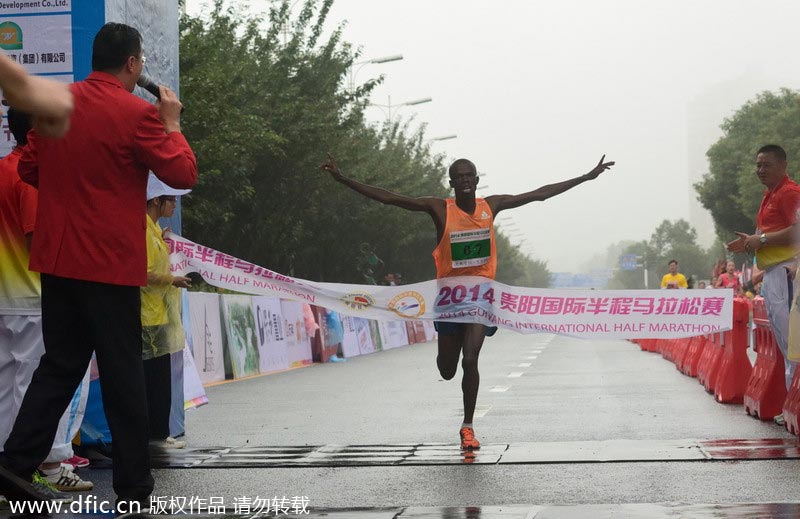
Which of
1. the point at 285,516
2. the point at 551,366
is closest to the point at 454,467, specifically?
the point at 285,516

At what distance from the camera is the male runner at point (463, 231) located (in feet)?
31.1

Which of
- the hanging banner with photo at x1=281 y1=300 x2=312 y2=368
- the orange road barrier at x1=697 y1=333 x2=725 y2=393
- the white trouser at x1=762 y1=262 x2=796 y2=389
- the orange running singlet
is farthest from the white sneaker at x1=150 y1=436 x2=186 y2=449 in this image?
the hanging banner with photo at x1=281 y1=300 x2=312 y2=368

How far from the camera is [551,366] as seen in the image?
2231cm

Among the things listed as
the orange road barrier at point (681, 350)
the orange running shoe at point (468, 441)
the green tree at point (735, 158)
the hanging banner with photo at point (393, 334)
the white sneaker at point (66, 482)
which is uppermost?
the green tree at point (735, 158)

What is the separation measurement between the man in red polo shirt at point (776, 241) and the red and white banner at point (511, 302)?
0.50m

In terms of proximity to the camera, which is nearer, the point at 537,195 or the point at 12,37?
the point at 12,37

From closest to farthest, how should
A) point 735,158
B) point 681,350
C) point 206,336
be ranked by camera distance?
point 206,336, point 681,350, point 735,158

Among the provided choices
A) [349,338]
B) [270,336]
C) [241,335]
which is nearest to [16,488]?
[241,335]

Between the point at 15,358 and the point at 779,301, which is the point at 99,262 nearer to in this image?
the point at 15,358

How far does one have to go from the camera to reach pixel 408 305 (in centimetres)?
1011

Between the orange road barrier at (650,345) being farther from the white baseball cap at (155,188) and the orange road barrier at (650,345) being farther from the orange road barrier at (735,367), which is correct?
the white baseball cap at (155,188)

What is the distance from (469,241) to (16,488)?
4.41 metres

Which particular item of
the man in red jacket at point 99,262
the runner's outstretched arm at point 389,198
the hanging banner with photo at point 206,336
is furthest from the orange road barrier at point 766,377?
the hanging banner with photo at point 206,336

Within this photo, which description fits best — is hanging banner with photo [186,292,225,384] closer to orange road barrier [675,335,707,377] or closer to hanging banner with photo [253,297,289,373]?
hanging banner with photo [253,297,289,373]
